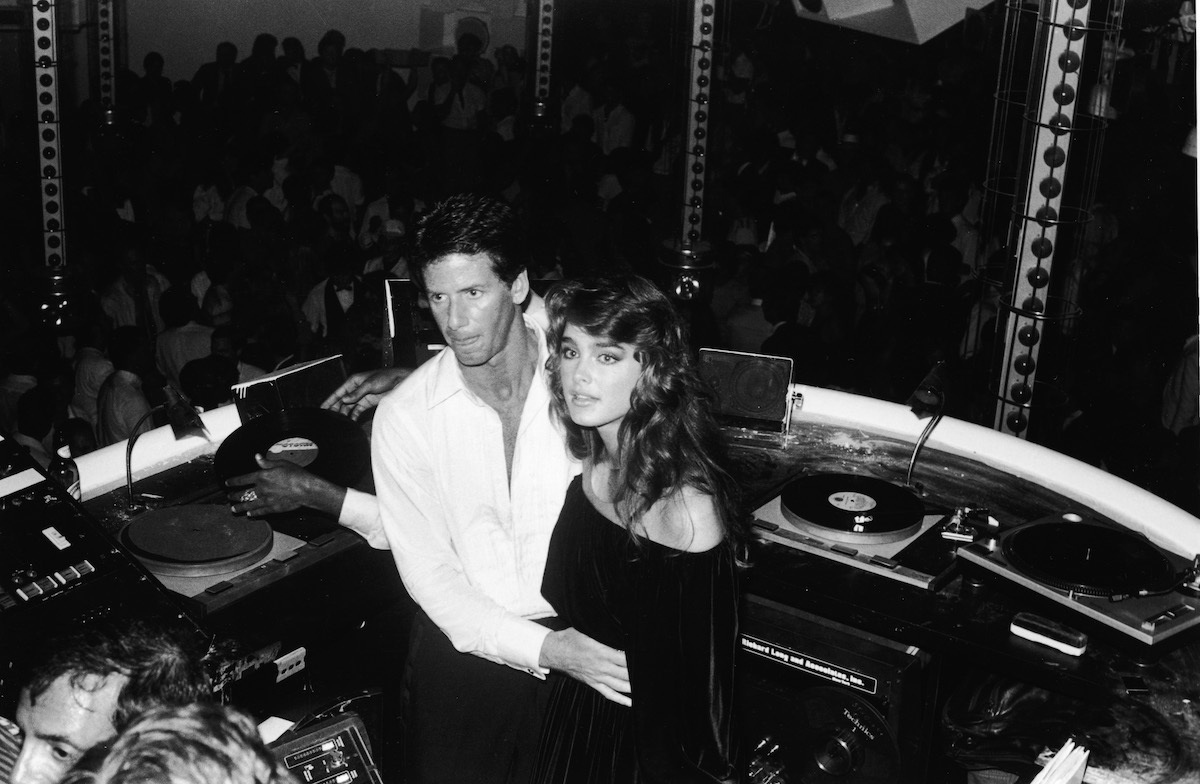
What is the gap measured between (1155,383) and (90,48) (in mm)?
7708

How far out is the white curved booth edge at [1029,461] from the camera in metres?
2.71

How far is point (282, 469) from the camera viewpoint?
2.32 m

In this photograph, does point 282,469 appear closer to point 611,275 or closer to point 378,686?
point 378,686

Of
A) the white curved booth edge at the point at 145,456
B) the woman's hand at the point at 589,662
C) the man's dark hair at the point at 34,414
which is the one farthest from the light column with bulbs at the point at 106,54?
the woman's hand at the point at 589,662

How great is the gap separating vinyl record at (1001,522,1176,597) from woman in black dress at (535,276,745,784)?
79cm

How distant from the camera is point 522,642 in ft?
6.66

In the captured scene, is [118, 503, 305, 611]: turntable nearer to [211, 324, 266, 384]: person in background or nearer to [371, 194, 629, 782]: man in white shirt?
[371, 194, 629, 782]: man in white shirt

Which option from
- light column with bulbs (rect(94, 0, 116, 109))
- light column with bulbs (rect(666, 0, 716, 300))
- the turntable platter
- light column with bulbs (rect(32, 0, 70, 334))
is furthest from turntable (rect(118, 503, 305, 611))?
light column with bulbs (rect(94, 0, 116, 109))

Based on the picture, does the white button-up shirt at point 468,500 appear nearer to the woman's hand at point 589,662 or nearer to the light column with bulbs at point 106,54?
the woman's hand at point 589,662

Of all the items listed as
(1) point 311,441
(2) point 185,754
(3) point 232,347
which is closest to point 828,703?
(1) point 311,441

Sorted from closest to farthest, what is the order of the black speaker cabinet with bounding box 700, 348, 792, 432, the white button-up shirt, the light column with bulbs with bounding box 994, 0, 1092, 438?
the white button-up shirt < the black speaker cabinet with bounding box 700, 348, 792, 432 < the light column with bulbs with bounding box 994, 0, 1092, 438

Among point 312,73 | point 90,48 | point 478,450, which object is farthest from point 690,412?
point 90,48

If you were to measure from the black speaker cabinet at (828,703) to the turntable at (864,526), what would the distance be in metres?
0.14

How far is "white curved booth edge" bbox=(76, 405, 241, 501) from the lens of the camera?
8.88 ft
